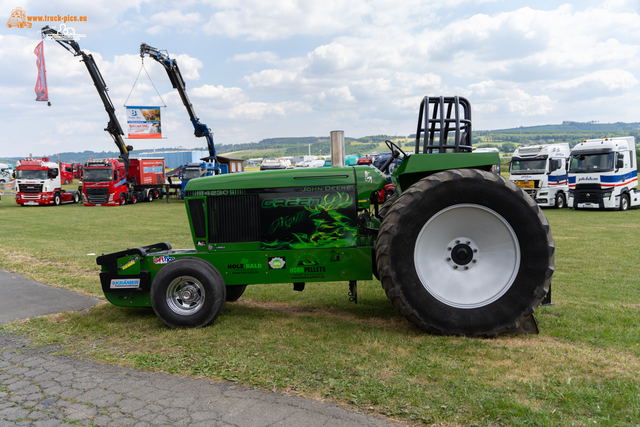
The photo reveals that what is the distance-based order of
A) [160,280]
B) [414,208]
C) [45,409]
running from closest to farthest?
[45,409] → [414,208] → [160,280]

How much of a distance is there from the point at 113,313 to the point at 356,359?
364cm

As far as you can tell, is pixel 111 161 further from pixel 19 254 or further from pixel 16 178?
pixel 19 254

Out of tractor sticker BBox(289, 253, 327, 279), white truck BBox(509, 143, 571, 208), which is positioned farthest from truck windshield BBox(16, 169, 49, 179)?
tractor sticker BBox(289, 253, 327, 279)

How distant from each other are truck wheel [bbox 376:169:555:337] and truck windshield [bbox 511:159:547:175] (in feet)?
65.6

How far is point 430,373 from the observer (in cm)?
399

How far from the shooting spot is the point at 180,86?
1193 inches

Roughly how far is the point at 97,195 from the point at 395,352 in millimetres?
28863

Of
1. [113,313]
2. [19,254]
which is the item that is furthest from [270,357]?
[19,254]

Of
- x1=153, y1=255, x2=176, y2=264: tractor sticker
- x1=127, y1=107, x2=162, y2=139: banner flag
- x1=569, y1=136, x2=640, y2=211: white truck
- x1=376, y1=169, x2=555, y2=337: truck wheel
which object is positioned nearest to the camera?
x1=376, y1=169, x2=555, y2=337: truck wheel

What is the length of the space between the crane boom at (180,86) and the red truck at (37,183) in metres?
9.67

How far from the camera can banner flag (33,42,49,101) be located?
1118 inches

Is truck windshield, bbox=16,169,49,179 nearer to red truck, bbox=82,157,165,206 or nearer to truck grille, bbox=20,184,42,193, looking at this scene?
truck grille, bbox=20,184,42,193

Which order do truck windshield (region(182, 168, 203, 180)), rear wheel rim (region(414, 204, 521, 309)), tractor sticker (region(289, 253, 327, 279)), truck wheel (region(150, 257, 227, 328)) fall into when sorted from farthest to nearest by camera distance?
truck windshield (region(182, 168, 203, 180))
tractor sticker (region(289, 253, 327, 279))
truck wheel (region(150, 257, 227, 328))
rear wheel rim (region(414, 204, 521, 309))

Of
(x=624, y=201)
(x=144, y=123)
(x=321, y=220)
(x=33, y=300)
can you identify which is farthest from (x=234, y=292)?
(x=144, y=123)
